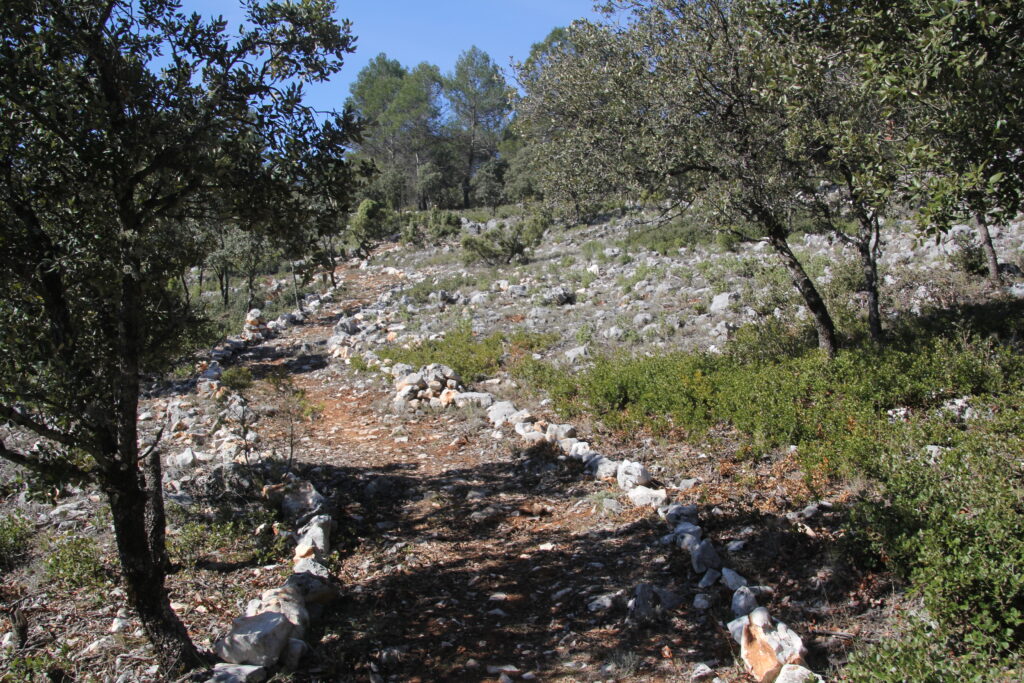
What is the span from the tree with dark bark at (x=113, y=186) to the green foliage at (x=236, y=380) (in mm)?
9653

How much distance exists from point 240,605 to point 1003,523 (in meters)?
5.99

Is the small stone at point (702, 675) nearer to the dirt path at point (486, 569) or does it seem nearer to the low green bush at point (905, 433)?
the dirt path at point (486, 569)

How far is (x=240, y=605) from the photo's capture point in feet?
18.6

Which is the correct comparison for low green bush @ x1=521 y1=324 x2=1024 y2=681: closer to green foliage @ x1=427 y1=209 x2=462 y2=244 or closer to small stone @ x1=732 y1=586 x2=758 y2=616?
small stone @ x1=732 y1=586 x2=758 y2=616

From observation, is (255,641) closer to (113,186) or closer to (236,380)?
(113,186)

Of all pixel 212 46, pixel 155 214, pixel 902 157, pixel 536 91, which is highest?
pixel 536 91

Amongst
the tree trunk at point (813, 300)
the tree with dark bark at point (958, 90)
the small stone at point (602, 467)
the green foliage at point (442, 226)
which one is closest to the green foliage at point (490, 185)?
the green foliage at point (442, 226)

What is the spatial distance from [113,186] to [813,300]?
888cm

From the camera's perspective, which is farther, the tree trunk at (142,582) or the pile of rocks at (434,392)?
the pile of rocks at (434,392)

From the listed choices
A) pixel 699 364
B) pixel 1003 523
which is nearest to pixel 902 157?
pixel 1003 523

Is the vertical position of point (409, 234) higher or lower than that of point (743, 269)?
higher

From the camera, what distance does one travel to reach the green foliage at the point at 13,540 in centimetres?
611

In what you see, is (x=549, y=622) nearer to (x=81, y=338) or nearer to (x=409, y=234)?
(x=81, y=338)

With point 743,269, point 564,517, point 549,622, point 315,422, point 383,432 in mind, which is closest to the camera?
point 549,622
